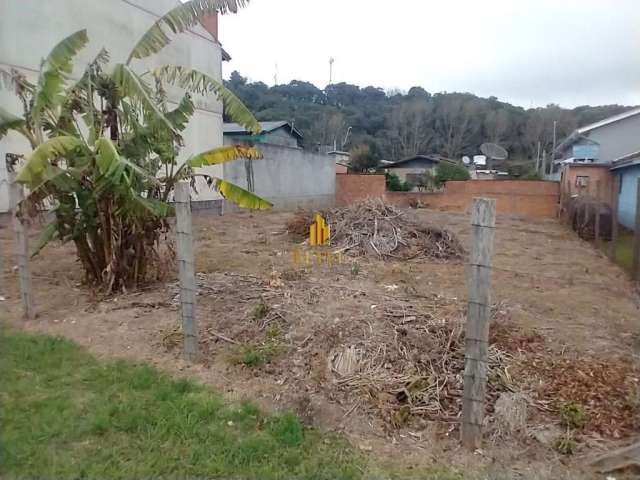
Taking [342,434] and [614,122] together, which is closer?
[342,434]

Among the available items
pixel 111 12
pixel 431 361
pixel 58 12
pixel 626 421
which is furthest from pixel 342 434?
pixel 111 12

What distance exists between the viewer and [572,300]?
6.58 m

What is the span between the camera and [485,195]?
2445 cm

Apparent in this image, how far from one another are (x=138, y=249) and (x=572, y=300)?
6.13 meters

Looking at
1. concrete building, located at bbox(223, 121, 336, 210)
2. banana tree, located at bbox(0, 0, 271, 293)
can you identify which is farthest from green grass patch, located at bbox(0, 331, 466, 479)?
concrete building, located at bbox(223, 121, 336, 210)

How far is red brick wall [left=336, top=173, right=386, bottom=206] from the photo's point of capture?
2662 centimetres

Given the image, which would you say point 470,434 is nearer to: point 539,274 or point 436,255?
point 539,274

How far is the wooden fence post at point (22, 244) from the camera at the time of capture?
17.2 feet

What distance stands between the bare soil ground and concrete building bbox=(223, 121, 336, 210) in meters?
12.0

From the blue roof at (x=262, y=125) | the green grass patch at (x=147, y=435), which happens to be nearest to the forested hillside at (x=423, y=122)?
the blue roof at (x=262, y=125)

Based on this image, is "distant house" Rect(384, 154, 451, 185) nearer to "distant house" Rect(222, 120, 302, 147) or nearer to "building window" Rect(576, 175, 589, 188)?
"distant house" Rect(222, 120, 302, 147)

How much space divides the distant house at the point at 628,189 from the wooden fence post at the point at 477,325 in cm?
1413

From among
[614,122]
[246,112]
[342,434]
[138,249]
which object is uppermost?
[614,122]

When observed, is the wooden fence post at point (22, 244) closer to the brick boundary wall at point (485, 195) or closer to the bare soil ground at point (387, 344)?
the bare soil ground at point (387, 344)
